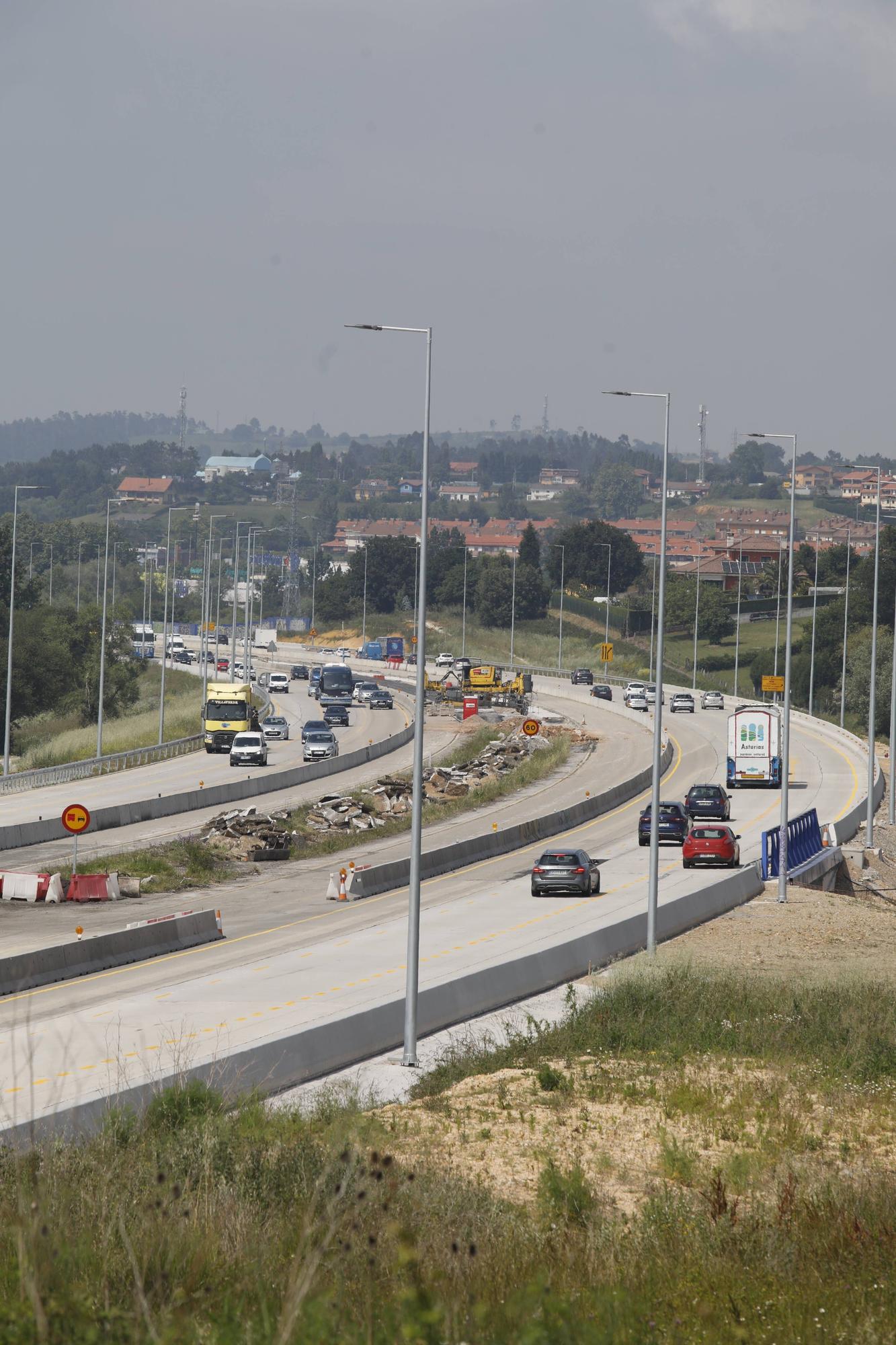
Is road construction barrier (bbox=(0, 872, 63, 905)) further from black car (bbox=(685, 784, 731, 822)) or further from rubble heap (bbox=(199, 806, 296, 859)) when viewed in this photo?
black car (bbox=(685, 784, 731, 822))

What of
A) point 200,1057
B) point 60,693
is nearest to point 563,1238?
point 200,1057

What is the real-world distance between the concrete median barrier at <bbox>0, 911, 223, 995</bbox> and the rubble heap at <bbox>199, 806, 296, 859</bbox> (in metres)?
13.3

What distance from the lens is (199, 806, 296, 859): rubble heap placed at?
48.8 meters

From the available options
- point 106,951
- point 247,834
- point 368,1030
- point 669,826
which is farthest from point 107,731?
point 368,1030

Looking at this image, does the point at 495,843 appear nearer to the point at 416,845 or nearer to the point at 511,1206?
the point at 416,845

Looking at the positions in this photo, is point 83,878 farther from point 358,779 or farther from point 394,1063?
point 358,779

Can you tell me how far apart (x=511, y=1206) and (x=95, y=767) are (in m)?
56.9

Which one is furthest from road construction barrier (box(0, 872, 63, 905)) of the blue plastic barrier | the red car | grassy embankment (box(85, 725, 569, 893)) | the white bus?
the white bus

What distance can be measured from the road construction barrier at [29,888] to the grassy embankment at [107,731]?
34069 mm

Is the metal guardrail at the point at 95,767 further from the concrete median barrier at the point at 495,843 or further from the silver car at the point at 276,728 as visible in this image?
the concrete median barrier at the point at 495,843

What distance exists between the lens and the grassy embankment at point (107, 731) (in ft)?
265

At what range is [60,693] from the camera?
336 ft

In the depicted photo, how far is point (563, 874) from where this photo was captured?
42.6m

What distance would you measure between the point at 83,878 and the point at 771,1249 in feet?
99.6
